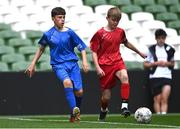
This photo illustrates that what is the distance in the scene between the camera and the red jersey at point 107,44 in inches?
572

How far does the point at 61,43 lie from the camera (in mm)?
14062

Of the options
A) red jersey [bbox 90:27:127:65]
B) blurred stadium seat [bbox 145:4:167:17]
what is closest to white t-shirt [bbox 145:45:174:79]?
red jersey [bbox 90:27:127:65]

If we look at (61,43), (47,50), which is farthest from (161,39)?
(61,43)

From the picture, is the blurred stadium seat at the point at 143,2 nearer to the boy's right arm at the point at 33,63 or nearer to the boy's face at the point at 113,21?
the boy's face at the point at 113,21

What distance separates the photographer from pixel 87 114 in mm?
18172

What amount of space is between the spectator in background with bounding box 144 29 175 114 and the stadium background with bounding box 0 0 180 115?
1.17 ft

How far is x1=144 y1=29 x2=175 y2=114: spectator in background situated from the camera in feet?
59.9

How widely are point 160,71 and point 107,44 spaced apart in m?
4.07

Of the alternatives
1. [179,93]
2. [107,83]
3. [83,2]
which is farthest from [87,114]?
[83,2]

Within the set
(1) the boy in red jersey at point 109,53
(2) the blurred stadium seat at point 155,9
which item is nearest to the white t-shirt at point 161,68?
(1) the boy in red jersey at point 109,53

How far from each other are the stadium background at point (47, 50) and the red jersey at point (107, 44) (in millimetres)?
3552

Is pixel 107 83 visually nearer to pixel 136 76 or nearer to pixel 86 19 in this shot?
pixel 136 76

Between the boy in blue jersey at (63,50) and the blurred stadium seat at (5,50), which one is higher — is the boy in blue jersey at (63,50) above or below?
above

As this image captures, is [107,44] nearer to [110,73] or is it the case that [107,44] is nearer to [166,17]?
[110,73]
